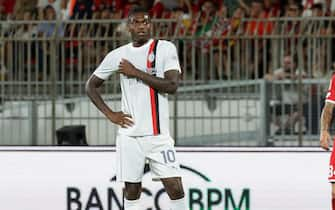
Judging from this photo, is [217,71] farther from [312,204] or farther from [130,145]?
[130,145]

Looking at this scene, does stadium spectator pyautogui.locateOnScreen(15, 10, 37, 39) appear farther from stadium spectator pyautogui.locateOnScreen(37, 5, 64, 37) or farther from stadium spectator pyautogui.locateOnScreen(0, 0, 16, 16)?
stadium spectator pyautogui.locateOnScreen(0, 0, 16, 16)

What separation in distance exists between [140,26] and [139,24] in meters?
0.02

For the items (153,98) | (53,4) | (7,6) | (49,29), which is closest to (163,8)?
(53,4)

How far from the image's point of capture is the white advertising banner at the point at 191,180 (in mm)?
11391

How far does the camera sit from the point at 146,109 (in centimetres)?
979

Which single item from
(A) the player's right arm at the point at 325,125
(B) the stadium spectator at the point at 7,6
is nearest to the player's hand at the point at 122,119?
(A) the player's right arm at the point at 325,125

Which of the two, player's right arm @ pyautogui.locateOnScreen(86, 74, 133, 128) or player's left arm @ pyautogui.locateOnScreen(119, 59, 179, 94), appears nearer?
player's left arm @ pyautogui.locateOnScreen(119, 59, 179, 94)

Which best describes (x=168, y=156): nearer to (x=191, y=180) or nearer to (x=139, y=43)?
(x=139, y=43)

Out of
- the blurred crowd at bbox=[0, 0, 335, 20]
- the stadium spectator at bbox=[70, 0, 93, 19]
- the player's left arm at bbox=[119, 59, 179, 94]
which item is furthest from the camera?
the stadium spectator at bbox=[70, 0, 93, 19]

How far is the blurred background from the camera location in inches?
565

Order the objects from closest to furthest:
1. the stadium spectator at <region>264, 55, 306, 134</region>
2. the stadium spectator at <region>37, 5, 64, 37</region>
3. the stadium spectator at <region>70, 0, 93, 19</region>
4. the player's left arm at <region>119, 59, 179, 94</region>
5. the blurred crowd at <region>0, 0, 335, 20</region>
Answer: the player's left arm at <region>119, 59, 179, 94</region> → the stadium spectator at <region>264, 55, 306, 134</region> → the stadium spectator at <region>37, 5, 64, 37</region> → the blurred crowd at <region>0, 0, 335, 20</region> → the stadium spectator at <region>70, 0, 93, 19</region>

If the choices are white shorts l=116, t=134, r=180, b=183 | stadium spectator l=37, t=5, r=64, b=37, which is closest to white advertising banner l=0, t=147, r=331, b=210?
white shorts l=116, t=134, r=180, b=183

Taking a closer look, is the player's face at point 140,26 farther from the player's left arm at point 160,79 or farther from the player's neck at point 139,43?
the player's left arm at point 160,79

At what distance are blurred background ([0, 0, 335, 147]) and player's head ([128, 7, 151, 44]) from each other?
4356 mm
